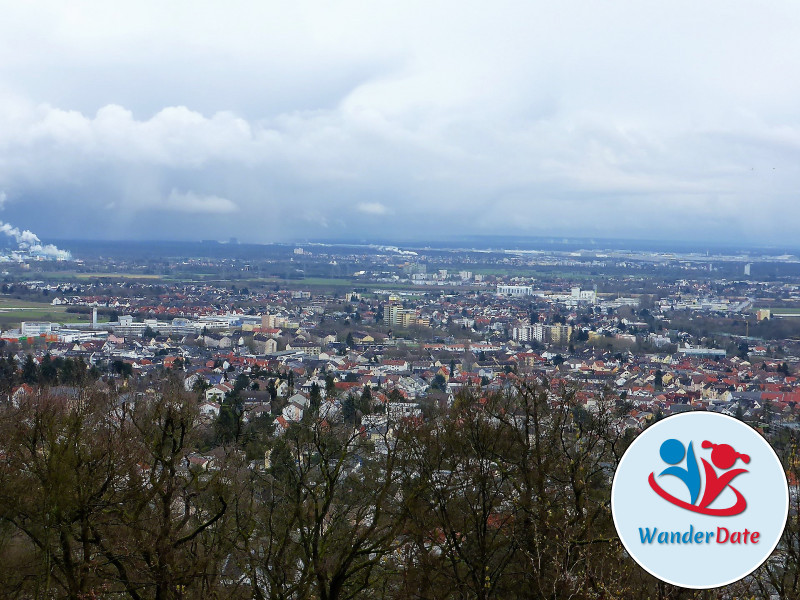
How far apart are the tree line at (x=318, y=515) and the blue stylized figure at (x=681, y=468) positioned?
2.51m

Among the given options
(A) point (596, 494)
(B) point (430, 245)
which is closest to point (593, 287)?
(A) point (596, 494)

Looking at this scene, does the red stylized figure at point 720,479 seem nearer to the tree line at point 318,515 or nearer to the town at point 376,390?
the town at point 376,390

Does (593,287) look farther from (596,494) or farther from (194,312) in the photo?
(596,494)

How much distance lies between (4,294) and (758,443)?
69848 mm

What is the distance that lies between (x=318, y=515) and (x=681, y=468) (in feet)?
13.2

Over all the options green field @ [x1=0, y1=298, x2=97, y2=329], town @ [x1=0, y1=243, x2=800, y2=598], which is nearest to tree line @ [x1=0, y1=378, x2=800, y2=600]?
town @ [x1=0, y1=243, x2=800, y2=598]

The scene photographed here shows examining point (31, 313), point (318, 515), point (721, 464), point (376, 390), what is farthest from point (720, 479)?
point (31, 313)

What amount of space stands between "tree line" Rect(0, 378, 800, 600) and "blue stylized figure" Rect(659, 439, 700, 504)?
8.23 feet

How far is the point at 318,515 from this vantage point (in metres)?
6.47

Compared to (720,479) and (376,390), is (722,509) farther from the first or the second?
(376,390)

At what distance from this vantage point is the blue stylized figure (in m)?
2.94

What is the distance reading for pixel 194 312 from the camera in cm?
5691

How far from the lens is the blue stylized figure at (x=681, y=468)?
9.65 feet

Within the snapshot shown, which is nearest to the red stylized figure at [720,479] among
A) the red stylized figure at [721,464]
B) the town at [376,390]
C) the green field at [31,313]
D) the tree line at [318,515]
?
the red stylized figure at [721,464]
